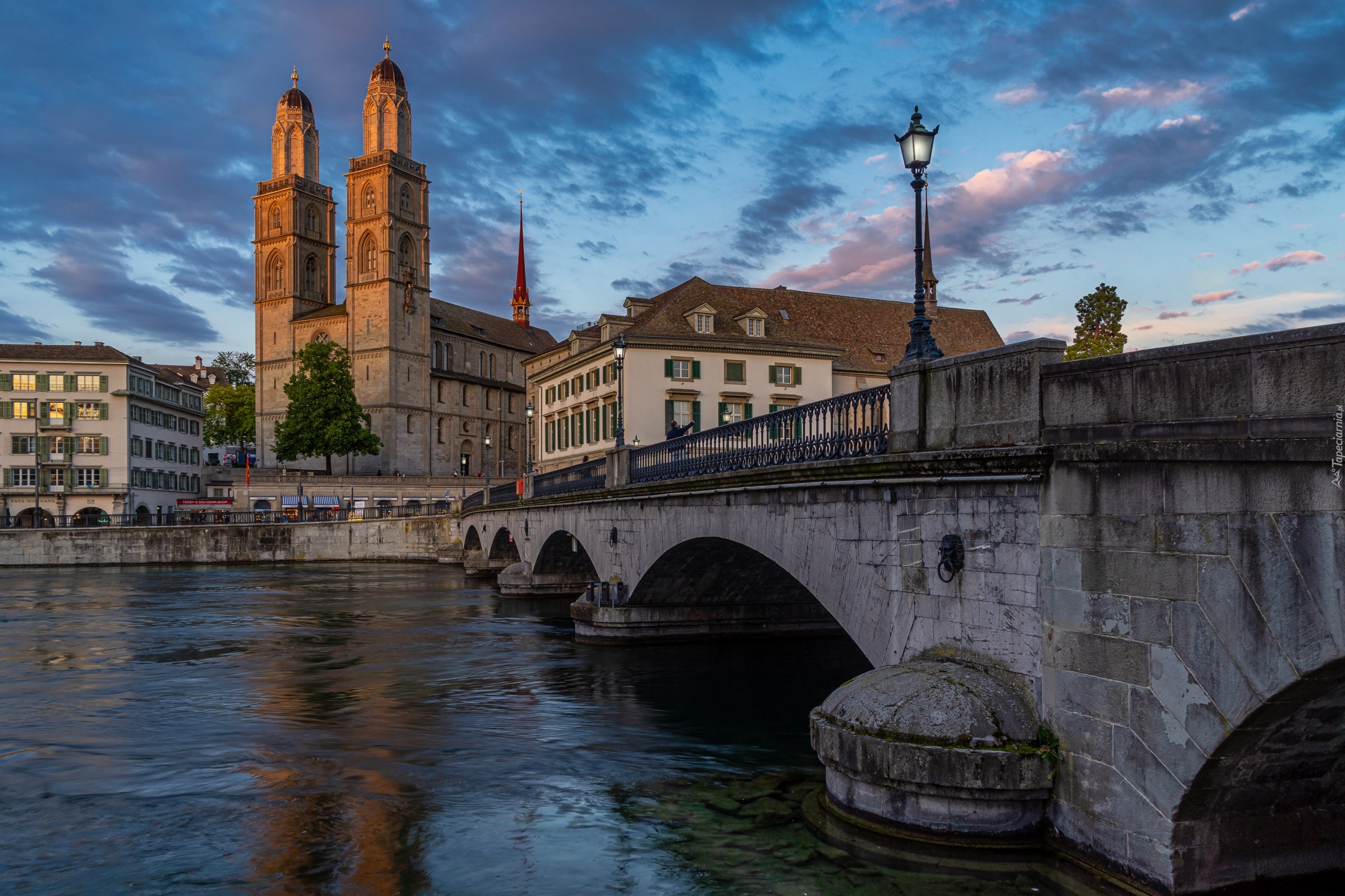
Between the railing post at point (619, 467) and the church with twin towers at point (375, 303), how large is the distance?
72.2 metres

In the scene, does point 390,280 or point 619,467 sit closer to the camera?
point 619,467

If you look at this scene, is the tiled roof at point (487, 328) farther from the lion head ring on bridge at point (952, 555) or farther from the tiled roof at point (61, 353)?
the lion head ring on bridge at point (952, 555)

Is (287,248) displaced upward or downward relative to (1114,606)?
upward

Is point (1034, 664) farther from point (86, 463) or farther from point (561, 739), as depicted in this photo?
point (86, 463)

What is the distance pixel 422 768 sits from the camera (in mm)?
14344

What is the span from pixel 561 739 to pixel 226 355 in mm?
129789

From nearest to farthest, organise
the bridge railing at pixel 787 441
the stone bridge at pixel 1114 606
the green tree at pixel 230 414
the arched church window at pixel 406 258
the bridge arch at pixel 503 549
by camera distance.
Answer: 1. the stone bridge at pixel 1114 606
2. the bridge railing at pixel 787 441
3. the bridge arch at pixel 503 549
4. the arched church window at pixel 406 258
5. the green tree at pixel 230 414

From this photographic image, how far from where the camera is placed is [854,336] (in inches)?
2329

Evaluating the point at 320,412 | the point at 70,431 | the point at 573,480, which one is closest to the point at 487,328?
the point at 320,412

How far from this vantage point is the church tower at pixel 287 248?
104 metres

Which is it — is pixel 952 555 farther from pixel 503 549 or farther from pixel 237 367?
pixel 237 367

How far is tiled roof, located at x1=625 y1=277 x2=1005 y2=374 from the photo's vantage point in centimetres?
5281

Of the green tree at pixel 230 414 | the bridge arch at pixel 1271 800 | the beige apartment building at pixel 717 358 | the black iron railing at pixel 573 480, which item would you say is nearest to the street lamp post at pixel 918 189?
the bridge arch at pixel 1271 800

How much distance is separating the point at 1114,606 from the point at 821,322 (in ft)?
167
